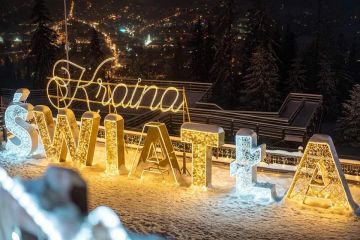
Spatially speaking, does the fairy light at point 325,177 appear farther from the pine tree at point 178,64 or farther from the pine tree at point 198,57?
the pine tree at point 178,64

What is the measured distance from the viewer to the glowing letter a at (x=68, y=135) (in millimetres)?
14227

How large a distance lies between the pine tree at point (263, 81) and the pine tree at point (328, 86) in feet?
18.1

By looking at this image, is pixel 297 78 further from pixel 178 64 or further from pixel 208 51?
pixel 178 64

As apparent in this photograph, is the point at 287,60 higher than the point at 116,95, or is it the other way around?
the point at 287,60

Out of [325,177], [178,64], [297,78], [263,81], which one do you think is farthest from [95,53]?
[325,177]

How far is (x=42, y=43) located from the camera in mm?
36750

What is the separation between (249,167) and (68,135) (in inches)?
226

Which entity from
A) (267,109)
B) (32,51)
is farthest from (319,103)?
(32,51)

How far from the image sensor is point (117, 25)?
73812 mm

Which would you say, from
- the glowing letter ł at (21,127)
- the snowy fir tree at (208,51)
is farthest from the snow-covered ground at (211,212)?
the snowy fir tree at (208,51)

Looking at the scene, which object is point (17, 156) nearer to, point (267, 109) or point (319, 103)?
point (319, 103)

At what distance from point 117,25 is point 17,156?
197 feet

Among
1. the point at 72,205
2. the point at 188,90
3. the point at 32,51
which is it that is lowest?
the point at 72,205

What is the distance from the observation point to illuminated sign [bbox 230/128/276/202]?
11.9 m
